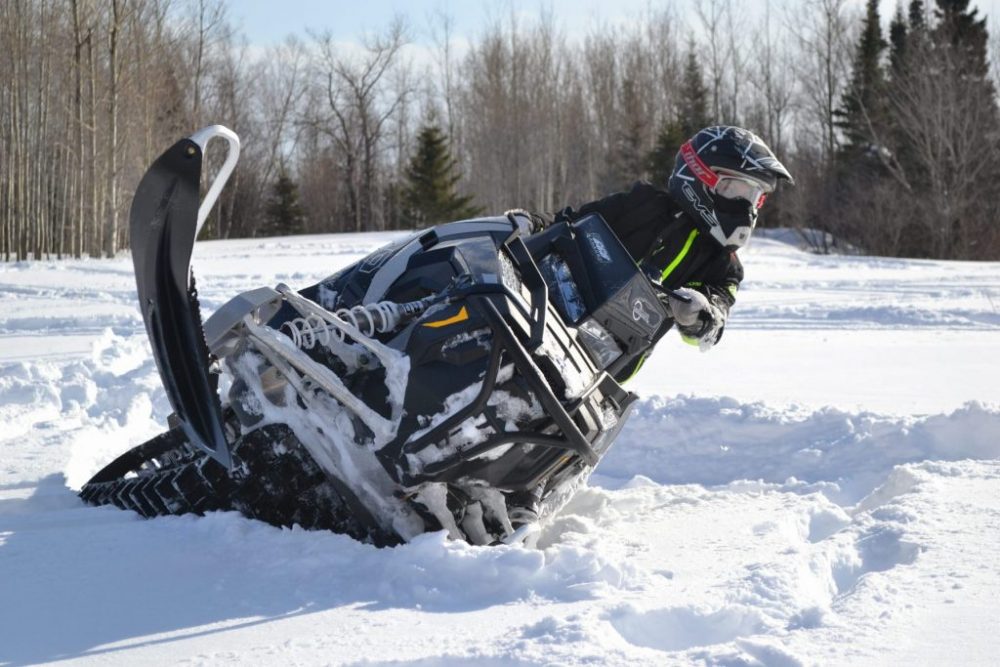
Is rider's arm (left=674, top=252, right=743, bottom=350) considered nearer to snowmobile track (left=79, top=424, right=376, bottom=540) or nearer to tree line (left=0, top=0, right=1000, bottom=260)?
snowmobile track (left=79, top=424, right=376, bottom=540)

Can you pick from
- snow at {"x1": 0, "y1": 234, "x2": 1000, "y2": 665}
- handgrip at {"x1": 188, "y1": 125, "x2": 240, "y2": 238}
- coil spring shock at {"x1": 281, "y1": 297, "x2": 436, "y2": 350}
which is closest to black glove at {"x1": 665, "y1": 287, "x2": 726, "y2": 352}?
snow at {"x1": 0, "y1": 234, "x2": 1000, "y2": 665}

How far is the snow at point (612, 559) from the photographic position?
8.12 ft

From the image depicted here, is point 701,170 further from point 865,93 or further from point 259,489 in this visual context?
point 865,93

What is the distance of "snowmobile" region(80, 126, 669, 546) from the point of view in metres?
3.01

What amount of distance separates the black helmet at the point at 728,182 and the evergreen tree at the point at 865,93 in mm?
35022

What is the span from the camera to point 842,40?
3988cm

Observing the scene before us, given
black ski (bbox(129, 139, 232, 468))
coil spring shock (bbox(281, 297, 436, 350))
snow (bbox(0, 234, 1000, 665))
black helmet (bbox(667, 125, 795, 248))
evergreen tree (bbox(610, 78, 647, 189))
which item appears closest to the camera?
snow (bbox(0, 234, 1000, 665))

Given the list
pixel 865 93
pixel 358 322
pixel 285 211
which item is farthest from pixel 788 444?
pixel 285 211

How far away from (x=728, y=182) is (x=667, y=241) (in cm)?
34

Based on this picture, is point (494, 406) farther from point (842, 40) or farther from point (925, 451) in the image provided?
point (842, 40)

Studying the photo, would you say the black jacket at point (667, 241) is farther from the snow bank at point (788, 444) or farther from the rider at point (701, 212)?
the snow bank at point (788, 444)

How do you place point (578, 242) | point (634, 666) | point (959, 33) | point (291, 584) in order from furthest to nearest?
point (959, 33)
point (578, 242)
point (291, 584)
point (634, 666)

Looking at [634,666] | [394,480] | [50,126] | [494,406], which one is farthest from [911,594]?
[50,126]

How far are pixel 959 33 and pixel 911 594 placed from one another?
3928 centimetres
